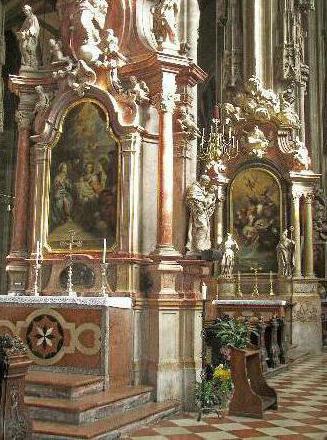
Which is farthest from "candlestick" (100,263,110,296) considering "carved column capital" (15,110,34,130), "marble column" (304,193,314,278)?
"marble column" (304,193,314,278)

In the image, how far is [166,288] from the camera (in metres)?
7.39

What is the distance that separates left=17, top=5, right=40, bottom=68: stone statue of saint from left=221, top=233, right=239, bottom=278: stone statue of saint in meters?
8.01

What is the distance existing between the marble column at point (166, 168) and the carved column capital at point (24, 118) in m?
1.99

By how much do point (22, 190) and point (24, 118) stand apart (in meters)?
1.02

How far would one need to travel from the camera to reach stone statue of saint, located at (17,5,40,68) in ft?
28.2

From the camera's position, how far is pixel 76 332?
22.5ft

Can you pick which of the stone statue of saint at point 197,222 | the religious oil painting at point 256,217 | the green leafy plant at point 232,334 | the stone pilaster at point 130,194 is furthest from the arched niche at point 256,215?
the stone pilaster at point 130,194

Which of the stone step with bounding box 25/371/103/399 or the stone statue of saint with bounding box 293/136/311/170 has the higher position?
the stone statue of saint with bounding box 293/136/311/170

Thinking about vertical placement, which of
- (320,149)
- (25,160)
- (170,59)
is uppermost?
(320,149)

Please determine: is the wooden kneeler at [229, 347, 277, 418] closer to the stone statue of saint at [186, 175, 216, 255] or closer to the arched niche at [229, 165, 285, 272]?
the stone statue of saint at [186, 175, 216, 255]

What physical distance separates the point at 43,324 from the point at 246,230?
9.59 meters

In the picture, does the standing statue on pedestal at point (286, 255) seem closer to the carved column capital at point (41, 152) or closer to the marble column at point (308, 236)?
the marble column at point (308, 236)

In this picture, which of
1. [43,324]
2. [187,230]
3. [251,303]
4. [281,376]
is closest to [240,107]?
[251,303]

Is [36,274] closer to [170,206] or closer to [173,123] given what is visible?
[170,206]
